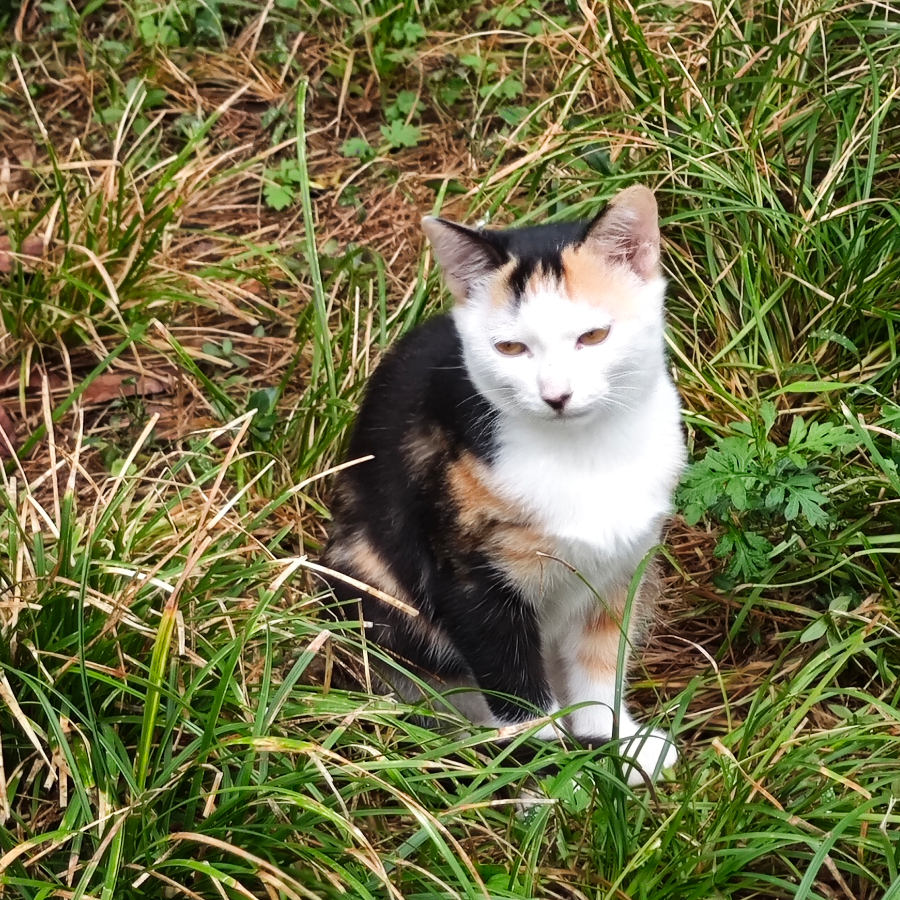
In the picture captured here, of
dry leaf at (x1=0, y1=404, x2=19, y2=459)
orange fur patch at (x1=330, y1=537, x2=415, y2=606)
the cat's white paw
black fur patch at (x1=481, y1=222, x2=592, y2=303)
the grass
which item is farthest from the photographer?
dry leaf at (x1=0, y1=404, x2=19, y2=459)

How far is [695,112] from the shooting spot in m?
3.21

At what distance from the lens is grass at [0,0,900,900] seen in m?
2.00

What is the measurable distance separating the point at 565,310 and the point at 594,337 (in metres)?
0.08

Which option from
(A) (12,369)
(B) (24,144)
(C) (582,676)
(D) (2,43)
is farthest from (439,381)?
(D) (2,43)

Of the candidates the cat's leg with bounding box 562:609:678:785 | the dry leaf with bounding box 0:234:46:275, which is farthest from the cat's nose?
the dry leaf with bounding box 0:234:46:275

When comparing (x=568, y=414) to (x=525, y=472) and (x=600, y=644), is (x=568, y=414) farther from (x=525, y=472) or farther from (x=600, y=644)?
(x=600, y=644)

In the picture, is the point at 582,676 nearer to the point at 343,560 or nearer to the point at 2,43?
the point at 343,560

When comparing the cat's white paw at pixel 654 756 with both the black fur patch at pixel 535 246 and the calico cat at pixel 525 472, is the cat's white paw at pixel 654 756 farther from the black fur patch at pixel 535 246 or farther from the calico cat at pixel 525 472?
the black fur patch at pixel 535 246

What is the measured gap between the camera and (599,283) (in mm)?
2215

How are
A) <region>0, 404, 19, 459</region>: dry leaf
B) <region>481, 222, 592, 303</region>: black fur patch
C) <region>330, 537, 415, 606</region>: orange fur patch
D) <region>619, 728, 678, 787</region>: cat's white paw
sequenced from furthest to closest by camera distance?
<region>0, 404, 19, 459</region>: dry leaf
<region>330, 537, 415, 606</region>: orange fur patch
<region>619, 728, 678, 787</region>: cat's white paw
<region>481, 222, 592, 303</region>: black fur patch

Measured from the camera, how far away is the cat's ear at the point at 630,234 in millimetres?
2188

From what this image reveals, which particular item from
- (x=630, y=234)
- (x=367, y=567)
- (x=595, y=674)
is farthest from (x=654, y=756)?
(x=630, y=234)

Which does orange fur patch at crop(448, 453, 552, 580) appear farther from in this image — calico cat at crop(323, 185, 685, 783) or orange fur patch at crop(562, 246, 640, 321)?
orange fur patch at crop(562, 246, 640, 321)

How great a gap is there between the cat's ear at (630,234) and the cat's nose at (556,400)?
33 centimetres
